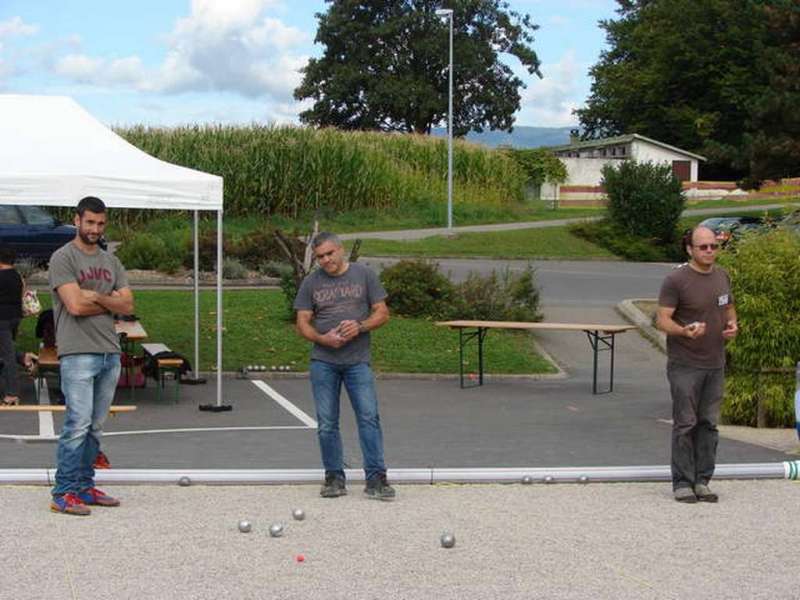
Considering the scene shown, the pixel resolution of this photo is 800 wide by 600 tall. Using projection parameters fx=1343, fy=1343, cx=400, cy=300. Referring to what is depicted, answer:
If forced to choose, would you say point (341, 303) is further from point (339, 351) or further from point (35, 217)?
point (35, 217)

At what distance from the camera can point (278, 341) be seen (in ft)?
65.6

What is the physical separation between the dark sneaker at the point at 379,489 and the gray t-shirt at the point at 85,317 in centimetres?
192

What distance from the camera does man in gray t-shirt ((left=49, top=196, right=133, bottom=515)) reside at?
8.34 metres

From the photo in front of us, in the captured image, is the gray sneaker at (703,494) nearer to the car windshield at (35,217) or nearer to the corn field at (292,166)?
the car windshield at (35,217)

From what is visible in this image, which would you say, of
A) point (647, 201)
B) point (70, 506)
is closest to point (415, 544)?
point (70, 506)

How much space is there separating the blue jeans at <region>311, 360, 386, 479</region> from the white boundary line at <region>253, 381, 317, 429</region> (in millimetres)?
4398

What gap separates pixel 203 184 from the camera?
14148mm

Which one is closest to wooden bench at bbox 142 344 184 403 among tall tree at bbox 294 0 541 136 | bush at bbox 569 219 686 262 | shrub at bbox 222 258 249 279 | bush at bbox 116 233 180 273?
shrub at bbox 222 258 249 279

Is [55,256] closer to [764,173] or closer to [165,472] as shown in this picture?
[165,472]

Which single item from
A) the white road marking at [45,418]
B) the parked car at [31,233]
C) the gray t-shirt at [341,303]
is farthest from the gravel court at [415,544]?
the parked car at [31,233]

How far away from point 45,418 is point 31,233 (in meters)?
15.9

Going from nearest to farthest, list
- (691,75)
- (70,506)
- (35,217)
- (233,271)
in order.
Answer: (70,506), (233,271), (35,217), (691,75)

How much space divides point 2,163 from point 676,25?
215 feet

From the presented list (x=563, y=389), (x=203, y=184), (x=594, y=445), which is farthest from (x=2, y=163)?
(x=563, y=389)
